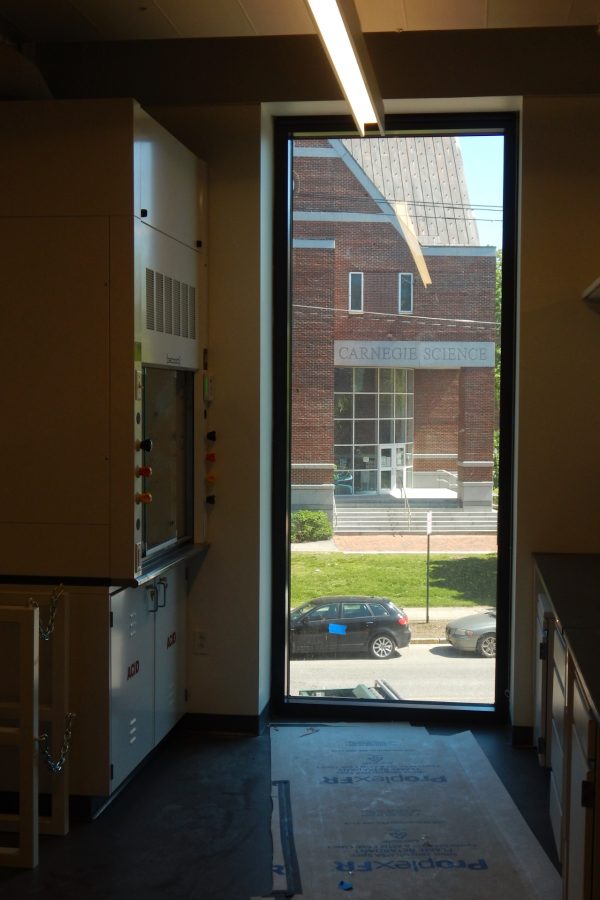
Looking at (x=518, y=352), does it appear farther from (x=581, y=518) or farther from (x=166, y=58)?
(x=166, y=58)

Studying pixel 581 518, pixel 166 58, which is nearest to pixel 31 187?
pixel 166 58

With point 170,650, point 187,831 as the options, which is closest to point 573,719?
point 187,831

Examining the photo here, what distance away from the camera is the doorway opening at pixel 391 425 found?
4.55 m

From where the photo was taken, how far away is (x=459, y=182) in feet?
14.7

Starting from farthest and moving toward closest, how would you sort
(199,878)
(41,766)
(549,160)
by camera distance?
(549,160) → (41,766) → (199,878)

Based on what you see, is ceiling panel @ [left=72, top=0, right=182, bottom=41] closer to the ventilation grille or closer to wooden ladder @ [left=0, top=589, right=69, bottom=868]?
the ventilation grille

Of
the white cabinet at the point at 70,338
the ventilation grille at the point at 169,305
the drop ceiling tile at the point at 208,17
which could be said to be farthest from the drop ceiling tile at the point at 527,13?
the ventilation grille at the point at 169,305

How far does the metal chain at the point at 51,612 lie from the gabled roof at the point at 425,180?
241 cm

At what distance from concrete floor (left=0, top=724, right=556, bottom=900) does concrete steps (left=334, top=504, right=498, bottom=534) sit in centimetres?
98

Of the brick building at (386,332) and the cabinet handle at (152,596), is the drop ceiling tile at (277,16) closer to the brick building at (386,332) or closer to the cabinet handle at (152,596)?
the brick building at (386,332)

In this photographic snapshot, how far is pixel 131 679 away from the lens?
3.61 m

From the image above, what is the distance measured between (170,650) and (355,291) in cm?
190

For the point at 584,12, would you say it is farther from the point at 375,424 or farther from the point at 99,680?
the point at 99,680

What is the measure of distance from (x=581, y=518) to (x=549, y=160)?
5.17 ft
